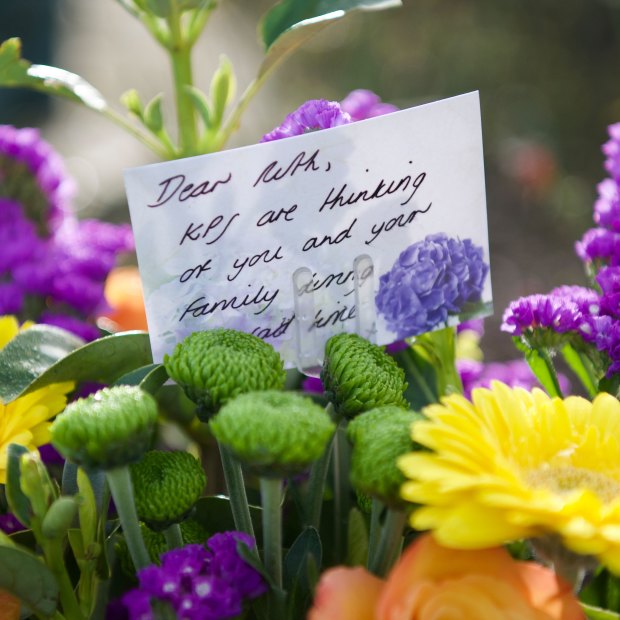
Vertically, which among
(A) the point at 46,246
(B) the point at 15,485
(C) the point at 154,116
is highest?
(C) the point at 154,116

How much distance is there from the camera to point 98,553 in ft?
1.56

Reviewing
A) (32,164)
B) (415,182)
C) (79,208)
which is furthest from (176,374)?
(79,208)

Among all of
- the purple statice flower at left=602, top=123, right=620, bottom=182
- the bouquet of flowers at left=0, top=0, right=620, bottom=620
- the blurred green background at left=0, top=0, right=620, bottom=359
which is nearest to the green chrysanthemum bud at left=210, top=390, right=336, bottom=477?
the bouquet of flowers at left=0, top=0, right=620, bottom=620

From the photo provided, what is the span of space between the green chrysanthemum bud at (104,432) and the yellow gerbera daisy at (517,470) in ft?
0.45

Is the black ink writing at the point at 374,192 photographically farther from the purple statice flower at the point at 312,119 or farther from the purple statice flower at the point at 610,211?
the purple statice flower at the point at 610,211

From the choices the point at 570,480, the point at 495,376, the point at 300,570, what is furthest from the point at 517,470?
the point at 495,376

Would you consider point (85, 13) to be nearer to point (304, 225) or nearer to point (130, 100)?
point (130, 100)

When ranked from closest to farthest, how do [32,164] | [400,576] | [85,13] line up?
[400,576] → [32,164] → [85,13]

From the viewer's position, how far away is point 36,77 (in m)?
0.65

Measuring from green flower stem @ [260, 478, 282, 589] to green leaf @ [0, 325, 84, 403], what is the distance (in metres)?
0.19

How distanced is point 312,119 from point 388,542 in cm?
27

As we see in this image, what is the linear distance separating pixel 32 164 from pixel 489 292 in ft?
1.94

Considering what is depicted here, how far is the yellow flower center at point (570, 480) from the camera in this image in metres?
0.46

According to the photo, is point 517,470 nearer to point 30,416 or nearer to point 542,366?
point 542,366
